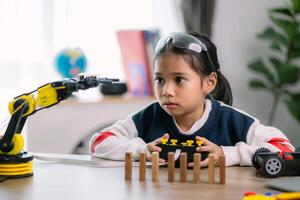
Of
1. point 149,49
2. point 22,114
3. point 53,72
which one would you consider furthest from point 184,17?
point 22,114

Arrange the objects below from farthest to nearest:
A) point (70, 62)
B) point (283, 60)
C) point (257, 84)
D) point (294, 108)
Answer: point (283, 60) < point (257, 84) < point (294, 108) < point (70, 62)

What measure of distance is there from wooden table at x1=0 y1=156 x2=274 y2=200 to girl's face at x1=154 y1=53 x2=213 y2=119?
210 millimetres

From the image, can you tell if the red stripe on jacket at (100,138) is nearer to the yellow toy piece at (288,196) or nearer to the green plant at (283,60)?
the yellow toy piece at (288,196)

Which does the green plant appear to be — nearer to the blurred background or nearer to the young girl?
the blurred background

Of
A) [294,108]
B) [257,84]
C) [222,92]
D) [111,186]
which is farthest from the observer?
[257,84]

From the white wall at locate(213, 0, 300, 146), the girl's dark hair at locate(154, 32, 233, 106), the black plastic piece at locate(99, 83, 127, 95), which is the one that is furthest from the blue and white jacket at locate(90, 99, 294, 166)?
the white wall at locate(213, 0, 300, 146)

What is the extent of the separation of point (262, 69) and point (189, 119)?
6.56 ft

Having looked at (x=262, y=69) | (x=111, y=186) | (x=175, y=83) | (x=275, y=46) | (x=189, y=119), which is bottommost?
(x=111, y=186)

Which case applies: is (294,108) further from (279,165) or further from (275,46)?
(279,165)

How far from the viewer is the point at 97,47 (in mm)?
3480

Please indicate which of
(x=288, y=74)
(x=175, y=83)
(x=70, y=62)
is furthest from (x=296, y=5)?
(x=175, y=83)

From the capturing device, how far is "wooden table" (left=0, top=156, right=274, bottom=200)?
98 cm

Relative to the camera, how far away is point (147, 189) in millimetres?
1044

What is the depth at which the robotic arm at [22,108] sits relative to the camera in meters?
1.15
